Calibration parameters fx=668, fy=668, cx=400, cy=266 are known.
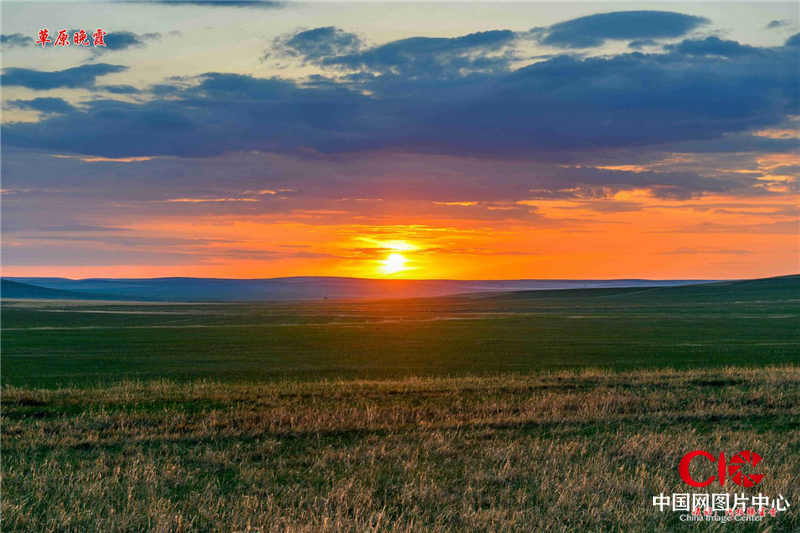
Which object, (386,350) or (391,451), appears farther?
(386,350)

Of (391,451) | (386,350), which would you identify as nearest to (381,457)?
(391,451)

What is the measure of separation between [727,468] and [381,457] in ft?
19.4

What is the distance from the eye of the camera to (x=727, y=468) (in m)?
11.3

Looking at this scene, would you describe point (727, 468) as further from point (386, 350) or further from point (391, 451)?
Answer: point (386, 350)

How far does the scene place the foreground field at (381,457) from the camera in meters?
9.09

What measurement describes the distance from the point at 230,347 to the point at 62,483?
49063mm

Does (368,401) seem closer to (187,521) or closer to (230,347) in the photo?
(187,521)

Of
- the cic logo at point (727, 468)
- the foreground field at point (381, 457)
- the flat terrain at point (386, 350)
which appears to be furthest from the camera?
the flat terrain at point (386, 350)

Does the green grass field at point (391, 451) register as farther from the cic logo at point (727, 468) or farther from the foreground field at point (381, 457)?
the cic logo at point (727, 468)

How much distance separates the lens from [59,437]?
13844 mm

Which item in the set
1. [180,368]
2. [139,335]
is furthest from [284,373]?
[139,335]

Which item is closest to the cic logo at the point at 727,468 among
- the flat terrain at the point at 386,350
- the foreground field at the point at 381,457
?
the foreground field at the point at 381,457

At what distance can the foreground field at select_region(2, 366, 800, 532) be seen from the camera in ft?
29.8

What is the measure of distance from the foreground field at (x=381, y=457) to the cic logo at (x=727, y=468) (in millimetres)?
212
